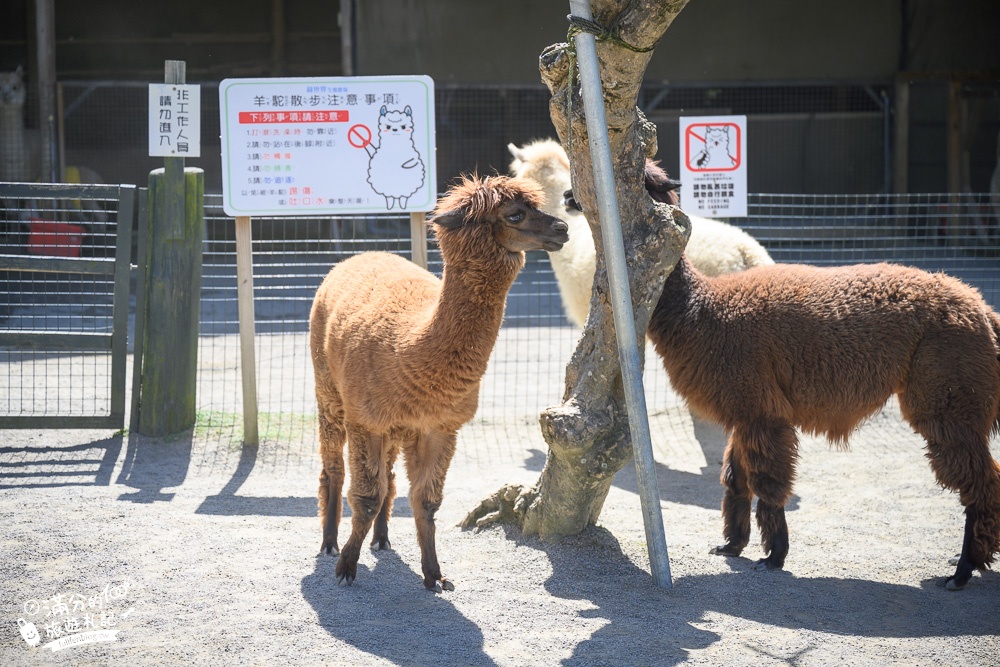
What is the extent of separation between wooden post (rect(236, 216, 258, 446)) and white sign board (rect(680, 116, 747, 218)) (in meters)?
3.28

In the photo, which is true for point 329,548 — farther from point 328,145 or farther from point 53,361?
point 53,361

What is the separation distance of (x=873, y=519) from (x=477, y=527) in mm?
2186

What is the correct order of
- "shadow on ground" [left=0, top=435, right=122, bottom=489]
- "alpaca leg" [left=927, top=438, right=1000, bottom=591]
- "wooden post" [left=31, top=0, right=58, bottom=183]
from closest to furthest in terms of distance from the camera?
1. "alpaca leg" [left=927, top=438, right=1000, bottom=591]
2. "shadow on ground" [left=0, top=435, right=122, bottom=489]
3. "wooden post" [left=31, top=0, right=58, bottom=183]

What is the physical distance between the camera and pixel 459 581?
13.6 ft

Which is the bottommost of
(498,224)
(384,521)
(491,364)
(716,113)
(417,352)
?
(384,521)

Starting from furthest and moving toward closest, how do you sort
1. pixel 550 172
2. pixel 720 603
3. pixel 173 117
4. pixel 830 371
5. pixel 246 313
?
pixel 550 172 → pixel 246 313 → pixel 173 117 → pixel 830 371 → pixel 720 603

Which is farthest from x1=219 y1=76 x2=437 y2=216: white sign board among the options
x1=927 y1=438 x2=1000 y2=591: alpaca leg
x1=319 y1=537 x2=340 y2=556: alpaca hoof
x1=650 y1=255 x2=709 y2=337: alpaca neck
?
x1=927 y1=438 x2=1000 y2=591: alpaca leg

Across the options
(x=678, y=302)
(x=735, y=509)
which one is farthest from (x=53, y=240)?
(x=735, y=509)

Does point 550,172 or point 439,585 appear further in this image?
point 550,172

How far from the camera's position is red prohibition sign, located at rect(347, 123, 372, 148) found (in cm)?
609

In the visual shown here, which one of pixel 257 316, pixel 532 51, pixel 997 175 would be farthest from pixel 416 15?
pixel 997 175

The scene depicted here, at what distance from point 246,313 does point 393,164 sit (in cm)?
135

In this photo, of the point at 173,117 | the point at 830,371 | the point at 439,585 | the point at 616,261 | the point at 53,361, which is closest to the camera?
the point at 616,261

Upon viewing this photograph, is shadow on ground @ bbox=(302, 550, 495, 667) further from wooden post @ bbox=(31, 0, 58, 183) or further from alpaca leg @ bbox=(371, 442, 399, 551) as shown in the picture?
wooden post @ bbox=(31, 0, 58, 183)
